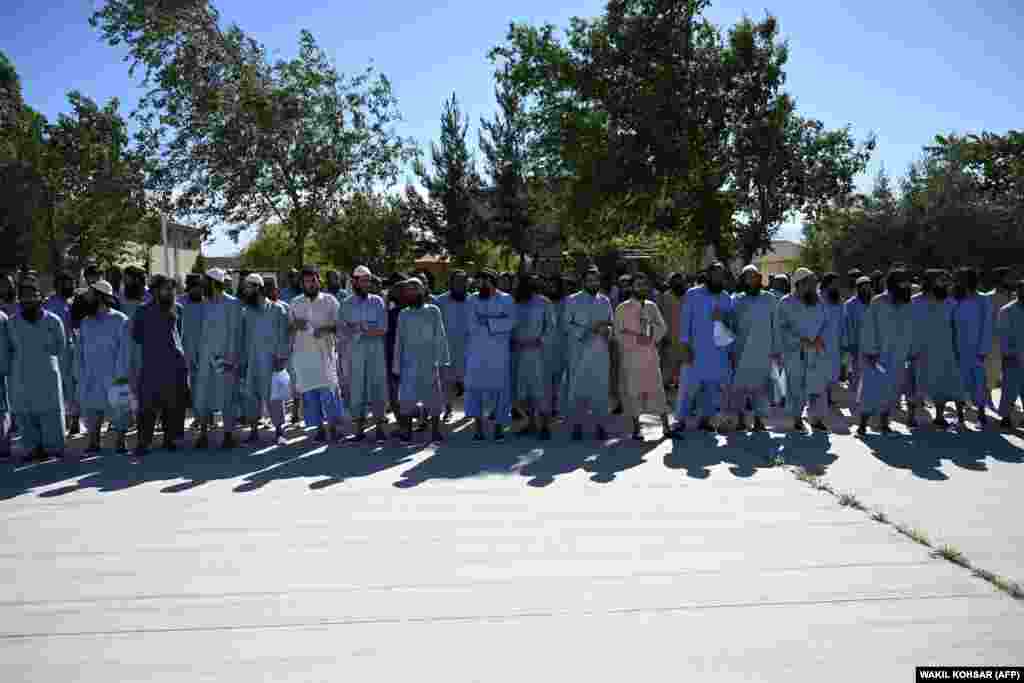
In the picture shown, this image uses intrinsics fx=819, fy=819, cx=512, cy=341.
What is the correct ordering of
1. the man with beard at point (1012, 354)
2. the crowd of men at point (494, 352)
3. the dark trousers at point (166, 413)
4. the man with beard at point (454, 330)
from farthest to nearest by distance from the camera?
the man with beard at point (454, 330)
the man with beard at point (1012, 354)
the crowd of men at point (494, 352)
the dark trousers at point (166, 413)

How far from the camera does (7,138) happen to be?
97.5ft

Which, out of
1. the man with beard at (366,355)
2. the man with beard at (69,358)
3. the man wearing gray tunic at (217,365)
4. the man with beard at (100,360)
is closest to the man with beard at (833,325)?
the man with beard at (366,355)

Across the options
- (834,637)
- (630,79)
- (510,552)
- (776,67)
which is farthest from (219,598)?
(776,67)

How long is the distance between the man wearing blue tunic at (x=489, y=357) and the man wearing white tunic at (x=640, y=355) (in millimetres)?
1296

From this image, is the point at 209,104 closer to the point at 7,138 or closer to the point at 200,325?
the point at 200,325

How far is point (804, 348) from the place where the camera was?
9.38 meters

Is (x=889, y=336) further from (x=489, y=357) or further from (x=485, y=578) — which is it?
(x=485, y=578)

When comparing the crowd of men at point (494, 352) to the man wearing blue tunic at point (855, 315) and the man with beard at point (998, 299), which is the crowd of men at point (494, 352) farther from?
the man with beard at point (998, 299)

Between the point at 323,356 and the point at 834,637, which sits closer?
the point at 834,637

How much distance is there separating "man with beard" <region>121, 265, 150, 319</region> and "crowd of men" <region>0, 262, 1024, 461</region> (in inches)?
1.1

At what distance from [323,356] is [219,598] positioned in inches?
201

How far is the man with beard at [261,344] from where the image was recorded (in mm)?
9094

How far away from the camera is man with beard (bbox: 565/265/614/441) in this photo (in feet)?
29.9

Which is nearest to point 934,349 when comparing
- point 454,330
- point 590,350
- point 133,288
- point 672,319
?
point 672,319
